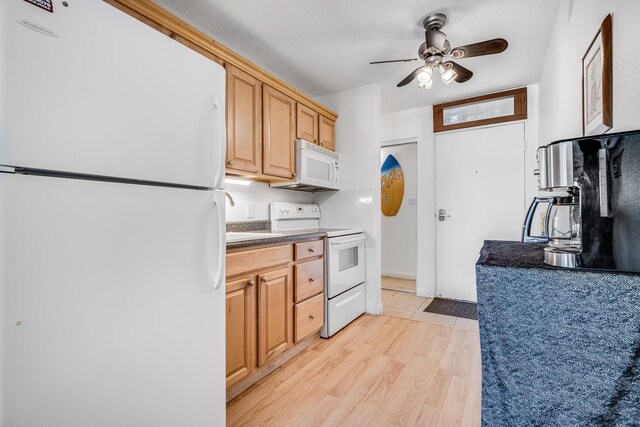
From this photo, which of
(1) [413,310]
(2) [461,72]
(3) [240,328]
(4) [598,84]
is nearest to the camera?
(4) [598,84]

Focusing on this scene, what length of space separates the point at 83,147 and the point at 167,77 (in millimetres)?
381

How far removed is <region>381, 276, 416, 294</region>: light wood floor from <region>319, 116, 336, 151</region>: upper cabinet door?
215 centimetres

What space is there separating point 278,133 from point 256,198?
2.05ft

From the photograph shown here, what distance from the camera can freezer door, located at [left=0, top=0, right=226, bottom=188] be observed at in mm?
691

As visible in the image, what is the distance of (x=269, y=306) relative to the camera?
1.89 meters

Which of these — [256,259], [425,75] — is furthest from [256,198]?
[425,75]

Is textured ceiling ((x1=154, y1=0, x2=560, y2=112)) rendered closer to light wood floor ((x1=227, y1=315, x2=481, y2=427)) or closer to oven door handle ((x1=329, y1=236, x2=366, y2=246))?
oven door handle ((x1=329, y1=236, x2=366, y2=246))

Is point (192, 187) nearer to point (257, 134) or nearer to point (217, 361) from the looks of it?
point (217, 361)

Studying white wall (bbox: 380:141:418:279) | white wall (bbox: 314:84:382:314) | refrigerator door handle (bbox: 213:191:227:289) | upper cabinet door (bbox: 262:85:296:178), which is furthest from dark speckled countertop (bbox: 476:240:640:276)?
white wall (bbox: 380:141:418:279)

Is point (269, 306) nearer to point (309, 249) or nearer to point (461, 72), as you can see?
point (309, 249)

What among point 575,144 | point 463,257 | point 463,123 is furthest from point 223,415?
point 463,123

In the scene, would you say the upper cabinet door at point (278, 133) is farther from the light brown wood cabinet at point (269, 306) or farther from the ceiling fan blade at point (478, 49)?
the ceiling fan blade at point (478, 49)

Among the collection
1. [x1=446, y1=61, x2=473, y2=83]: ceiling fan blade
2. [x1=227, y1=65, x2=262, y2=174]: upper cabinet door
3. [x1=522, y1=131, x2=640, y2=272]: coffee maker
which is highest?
[x1=446, y1=61, x2=473, y2=83]: ceiling fan blade

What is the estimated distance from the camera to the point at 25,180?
70 centimetres
